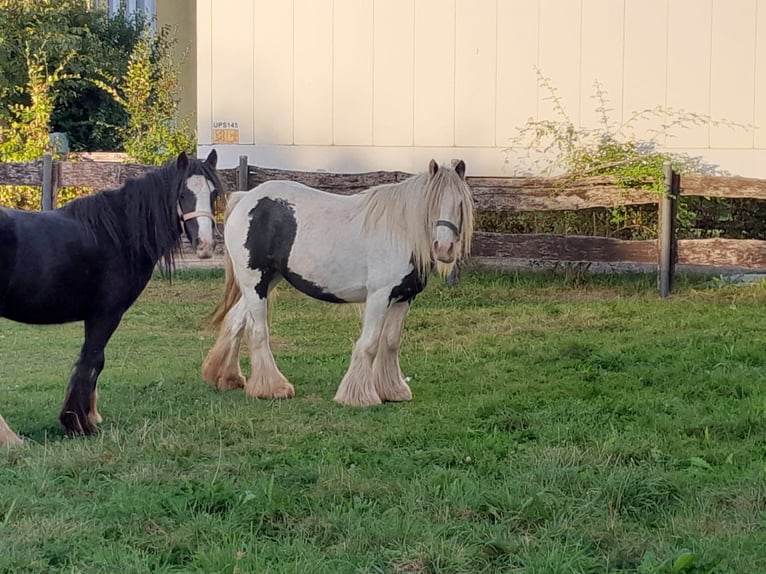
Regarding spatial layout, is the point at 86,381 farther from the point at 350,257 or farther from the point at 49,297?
the point at 350,257

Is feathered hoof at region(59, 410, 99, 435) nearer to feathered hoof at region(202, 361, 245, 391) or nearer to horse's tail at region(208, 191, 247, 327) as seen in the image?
feathered hoof at region(202, 361, 245, 391)

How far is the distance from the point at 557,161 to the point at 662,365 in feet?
20.8

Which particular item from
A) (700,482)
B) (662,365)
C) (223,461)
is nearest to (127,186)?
(223,461)

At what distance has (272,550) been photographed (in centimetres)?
386

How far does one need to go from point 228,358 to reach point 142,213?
161 cm

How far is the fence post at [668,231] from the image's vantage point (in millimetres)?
11523

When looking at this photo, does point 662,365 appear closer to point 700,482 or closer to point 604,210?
point 700,482

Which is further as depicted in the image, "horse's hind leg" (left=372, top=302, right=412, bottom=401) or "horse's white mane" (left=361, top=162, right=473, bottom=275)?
"horse's hind leg" (left=372, top=302, right=412, bottom=401)

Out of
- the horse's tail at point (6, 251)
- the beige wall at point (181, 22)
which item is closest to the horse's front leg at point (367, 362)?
the horse's tail at point (6, 251)

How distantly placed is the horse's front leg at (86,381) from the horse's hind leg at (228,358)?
1.40 metres

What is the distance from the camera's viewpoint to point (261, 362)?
7.01 m

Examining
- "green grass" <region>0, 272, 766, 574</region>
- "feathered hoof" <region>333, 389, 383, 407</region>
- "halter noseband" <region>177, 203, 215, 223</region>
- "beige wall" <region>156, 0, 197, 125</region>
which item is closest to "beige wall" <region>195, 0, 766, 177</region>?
"green grass" <region>0, 272, 766, 574</region>

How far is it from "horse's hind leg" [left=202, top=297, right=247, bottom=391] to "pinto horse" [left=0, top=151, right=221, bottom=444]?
1090 mm

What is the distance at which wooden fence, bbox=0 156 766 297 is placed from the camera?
11.6 meters
